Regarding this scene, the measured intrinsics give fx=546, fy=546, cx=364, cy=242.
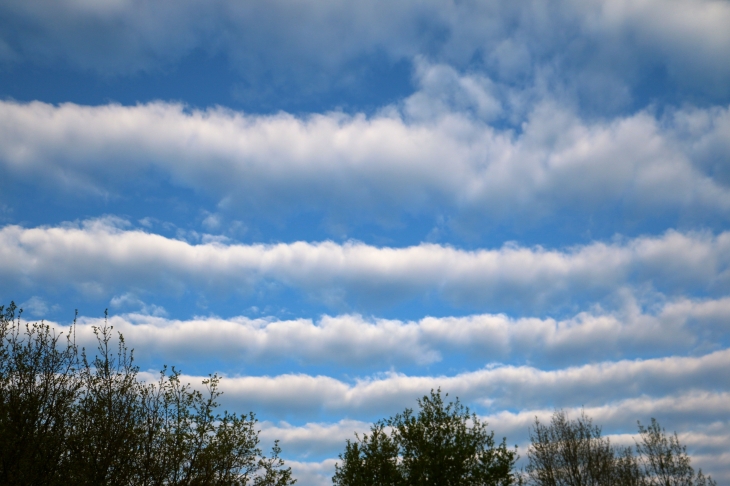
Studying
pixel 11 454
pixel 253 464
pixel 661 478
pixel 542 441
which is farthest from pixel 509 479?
pixel 11 454

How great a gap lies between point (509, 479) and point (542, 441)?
22.9m

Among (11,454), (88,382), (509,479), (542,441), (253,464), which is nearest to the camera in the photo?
(11,454)

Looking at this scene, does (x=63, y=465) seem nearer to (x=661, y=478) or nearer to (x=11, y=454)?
(x=11, y=454)

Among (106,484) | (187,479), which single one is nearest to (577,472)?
(187,479)

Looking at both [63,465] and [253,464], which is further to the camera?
[253,464]

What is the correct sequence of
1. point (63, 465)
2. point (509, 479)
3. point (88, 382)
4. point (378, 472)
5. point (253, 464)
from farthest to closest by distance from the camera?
point (378, 472) → point (509, 479) → point (253, 464) → point (88, 382) → point (63, 465)

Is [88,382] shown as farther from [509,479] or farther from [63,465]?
[509,479]

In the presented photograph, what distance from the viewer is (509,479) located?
4053cm

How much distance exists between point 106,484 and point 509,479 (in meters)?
28.2

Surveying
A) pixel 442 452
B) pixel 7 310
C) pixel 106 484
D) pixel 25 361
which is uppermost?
pixel 7 310

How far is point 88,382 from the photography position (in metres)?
27.4

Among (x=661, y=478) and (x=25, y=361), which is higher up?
(x=25, y=361)

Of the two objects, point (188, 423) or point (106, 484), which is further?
point (188, 423)

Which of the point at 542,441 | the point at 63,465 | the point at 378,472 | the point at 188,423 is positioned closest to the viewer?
the point at 63,465
